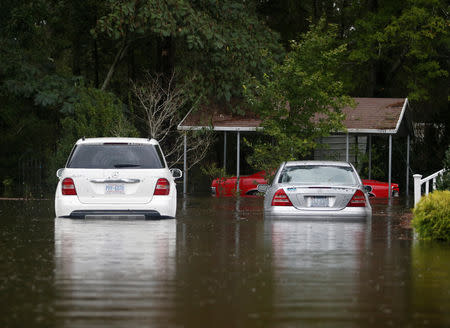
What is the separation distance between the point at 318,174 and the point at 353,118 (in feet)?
57.9

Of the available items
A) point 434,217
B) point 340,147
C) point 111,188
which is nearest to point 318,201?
point 434,217

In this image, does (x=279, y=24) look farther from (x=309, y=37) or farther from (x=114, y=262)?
(x=114, y=262)

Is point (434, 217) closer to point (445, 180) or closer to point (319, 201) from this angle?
point (319, 201)

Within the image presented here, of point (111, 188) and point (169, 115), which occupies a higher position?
point (169, 115)

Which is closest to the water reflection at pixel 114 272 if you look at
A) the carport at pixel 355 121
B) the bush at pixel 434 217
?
the bush at pixel 434 217

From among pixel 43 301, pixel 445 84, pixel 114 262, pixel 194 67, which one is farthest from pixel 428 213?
pixel 445 84

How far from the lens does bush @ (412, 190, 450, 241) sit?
1620 cm

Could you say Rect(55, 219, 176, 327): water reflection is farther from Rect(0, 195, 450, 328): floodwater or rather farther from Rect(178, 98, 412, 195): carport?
Rect(178, 98, 412, 195): carport

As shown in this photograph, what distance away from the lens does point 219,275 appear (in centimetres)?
1195

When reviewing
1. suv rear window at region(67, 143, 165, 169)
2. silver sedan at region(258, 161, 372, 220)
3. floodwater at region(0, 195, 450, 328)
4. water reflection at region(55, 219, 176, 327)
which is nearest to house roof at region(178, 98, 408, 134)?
floodwater at region(0, 195, 450, 328)

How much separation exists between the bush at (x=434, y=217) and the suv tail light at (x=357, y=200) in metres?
1.61

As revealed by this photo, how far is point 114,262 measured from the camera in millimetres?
13148

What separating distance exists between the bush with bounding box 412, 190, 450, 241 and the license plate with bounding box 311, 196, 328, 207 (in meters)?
1.96

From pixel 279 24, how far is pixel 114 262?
40.8m
